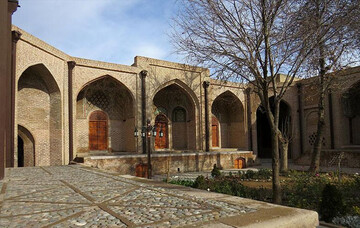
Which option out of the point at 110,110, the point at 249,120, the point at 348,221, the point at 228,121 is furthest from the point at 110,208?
the point at 228,121

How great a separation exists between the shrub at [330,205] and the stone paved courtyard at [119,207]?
2185 millimetres

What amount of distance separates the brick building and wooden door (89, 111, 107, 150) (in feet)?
0.19

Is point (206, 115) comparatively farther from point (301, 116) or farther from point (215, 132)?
point (301, 116)

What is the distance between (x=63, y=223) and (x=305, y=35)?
5779mm

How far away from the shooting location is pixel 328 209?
5.16m

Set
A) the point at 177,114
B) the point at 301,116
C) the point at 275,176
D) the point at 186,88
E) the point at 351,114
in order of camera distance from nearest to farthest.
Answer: the point at 275,176, the point at 351,114, the point at 186,88, the point at 177,114, the point at 301,116

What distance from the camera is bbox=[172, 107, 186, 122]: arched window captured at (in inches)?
817

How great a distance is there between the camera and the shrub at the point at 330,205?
16.7ft

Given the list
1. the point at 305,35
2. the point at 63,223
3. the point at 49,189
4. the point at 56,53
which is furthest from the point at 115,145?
the point at 63,223

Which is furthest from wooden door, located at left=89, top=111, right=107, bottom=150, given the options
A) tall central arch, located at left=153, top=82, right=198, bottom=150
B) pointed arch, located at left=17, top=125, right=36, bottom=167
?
tall central arch, located at left=153, top=82, right=198, bottom=150

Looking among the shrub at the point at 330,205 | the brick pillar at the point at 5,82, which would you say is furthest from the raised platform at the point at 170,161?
the shrub at the point at 330,205

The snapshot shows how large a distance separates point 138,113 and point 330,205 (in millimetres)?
12915

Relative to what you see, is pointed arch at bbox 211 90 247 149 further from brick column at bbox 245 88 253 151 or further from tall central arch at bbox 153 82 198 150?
tall central arch at bbox 153 82 198 150

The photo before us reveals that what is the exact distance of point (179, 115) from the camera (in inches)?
821
